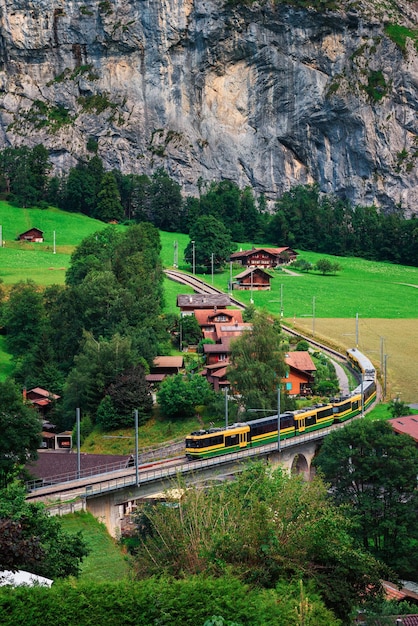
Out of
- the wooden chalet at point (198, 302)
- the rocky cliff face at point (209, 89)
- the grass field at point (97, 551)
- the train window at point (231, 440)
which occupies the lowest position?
the grass field at point (97, 551)

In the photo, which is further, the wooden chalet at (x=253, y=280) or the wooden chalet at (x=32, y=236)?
the wooden chalet at (x=32, y=236)

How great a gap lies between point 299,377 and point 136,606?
51366 mm

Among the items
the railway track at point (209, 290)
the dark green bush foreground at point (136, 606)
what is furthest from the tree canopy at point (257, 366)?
the dark green bush foreground at point (136, 606)

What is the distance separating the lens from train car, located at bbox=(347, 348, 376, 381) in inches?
3209

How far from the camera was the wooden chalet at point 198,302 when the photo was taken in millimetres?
97625

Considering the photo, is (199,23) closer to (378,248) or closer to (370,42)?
(370,42)

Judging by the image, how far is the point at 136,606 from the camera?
1072 inches

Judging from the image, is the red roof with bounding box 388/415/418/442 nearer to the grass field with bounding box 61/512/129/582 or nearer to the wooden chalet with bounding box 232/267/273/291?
the grass field with bounding box 61/512/129/582

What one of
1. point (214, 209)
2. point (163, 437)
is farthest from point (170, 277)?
point (163, 437)

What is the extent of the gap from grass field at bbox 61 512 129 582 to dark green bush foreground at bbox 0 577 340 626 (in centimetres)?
1145

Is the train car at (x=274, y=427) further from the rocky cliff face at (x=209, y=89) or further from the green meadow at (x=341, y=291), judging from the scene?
the rocky cliff face at (x=209, y=89)

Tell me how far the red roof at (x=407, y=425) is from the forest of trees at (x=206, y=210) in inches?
3474

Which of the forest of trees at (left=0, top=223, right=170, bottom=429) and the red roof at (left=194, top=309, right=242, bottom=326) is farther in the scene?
the red roof at (left=194, top=309, right=242, bottom=326)

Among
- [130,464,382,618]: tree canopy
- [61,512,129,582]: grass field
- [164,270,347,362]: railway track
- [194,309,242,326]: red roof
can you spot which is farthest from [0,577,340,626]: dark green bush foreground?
[194,309,242,326]: red roof
